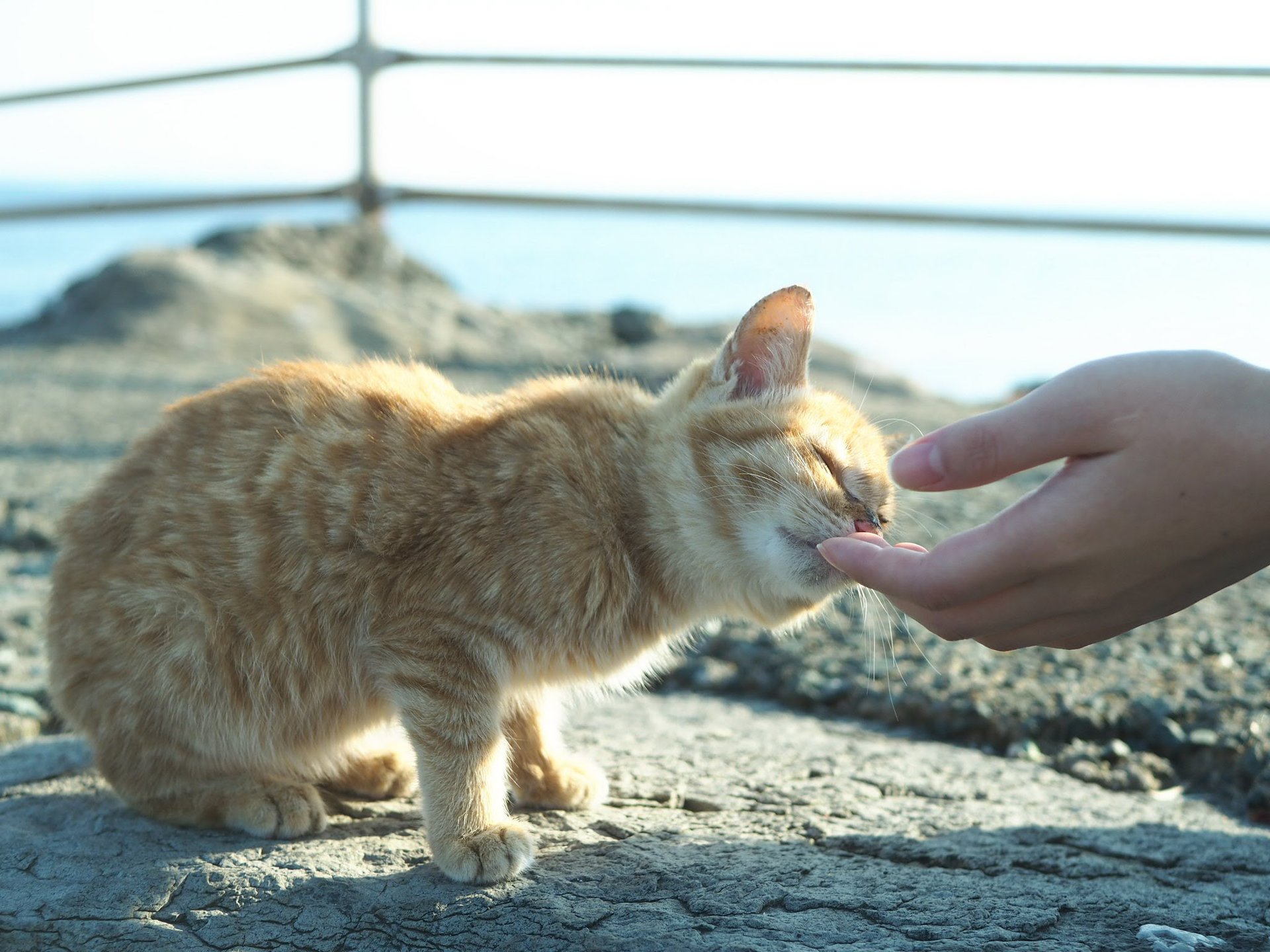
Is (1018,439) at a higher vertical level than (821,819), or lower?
higher

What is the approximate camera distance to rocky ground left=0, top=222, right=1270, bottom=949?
72.9 inches

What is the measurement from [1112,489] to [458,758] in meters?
1.15

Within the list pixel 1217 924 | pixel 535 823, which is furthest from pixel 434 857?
pixel 1217 924

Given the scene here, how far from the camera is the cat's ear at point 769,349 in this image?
232cm

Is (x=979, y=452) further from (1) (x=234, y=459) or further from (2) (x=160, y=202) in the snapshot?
(2) (x=160, y=202)

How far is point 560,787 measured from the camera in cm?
231

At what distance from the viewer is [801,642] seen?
326cm

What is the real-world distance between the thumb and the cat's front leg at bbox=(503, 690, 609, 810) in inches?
37.8

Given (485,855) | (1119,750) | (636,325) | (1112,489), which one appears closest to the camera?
(1112,489)

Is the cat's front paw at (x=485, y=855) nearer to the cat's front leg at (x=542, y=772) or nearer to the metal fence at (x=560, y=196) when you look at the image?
the cat's front leg at (x=542, y=772)

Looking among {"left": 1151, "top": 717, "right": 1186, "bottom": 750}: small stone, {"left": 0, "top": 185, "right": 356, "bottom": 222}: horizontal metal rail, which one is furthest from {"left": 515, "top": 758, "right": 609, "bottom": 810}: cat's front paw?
{"left": 0, "top": 185, "right": 356, "bottom": 222}: horizontal metal rail

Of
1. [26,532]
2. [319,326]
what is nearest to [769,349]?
[26,532]

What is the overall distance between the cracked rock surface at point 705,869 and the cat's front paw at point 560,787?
0.10 ft

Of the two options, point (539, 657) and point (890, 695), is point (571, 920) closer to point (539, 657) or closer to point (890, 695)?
point (539, 657)
